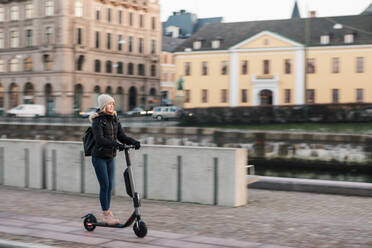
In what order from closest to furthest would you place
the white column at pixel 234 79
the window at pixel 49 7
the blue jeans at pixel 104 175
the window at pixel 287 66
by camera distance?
the blue jeans at pixel 104 175
the window at pixel 287 66
the white column at pixel 234 79
the window at pixel 49 7

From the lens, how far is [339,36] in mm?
63125

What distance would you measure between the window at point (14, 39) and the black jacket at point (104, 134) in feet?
225

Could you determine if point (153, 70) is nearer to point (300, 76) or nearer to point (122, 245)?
point (300, 76)

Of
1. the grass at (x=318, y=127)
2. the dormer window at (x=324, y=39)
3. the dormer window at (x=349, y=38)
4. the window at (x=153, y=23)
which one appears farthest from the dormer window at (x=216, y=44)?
the grass at (x=318, y=127)

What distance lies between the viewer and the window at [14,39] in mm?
72750

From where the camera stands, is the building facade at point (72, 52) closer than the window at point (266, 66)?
No

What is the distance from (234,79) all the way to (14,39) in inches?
1092

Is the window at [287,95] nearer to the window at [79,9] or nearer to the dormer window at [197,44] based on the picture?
the dormer window at [197,44]

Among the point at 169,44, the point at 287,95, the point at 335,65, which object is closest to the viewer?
the point at 335,65

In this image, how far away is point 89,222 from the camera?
736 cm

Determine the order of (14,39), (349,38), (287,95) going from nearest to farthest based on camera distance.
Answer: (349,38)
(287,95)
(14,39)

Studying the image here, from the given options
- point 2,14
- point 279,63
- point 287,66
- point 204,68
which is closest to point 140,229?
point 287,66

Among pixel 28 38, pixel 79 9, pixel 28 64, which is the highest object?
pixel 79 9

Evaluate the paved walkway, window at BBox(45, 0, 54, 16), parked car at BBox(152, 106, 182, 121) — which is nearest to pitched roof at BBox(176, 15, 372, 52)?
parked car at BBox(152, 106, 182, 121)
